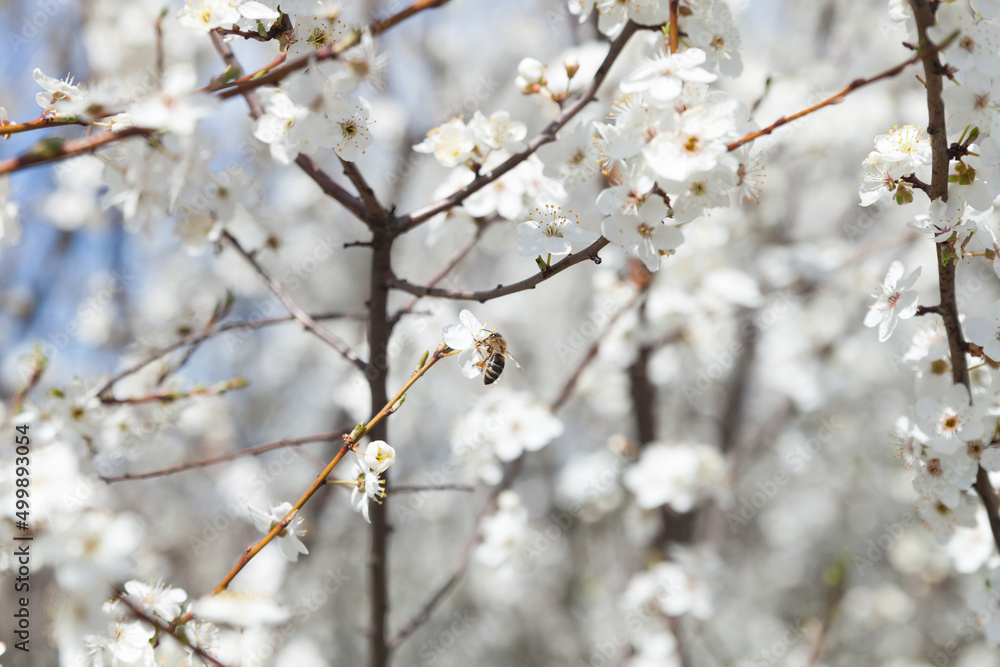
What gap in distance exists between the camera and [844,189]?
5.41m

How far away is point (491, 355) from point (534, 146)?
0.48 metres

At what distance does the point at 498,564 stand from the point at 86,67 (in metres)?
4.40

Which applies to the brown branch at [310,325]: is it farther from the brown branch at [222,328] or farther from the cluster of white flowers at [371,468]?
the cluster of white flowers at [371,468]

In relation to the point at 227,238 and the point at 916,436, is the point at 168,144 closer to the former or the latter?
the point at 227,238

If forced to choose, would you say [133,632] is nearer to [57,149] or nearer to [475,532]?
[57,149]

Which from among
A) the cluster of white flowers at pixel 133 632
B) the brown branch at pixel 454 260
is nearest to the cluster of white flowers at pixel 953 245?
the brown branch at pixel 454 260

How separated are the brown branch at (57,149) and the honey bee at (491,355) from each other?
2.35 ft

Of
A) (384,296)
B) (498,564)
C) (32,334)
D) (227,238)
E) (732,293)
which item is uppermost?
(32,334)

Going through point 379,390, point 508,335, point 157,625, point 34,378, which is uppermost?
point 508,335

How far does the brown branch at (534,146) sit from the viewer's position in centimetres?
142

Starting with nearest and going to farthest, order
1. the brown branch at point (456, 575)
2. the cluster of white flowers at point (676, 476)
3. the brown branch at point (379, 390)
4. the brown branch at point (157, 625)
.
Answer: the brown branch at point (157, 625)
the brown branch at point (379, 390)
the brown branch at point (456, 575)
the cluster of white flowers at point (676, 476)

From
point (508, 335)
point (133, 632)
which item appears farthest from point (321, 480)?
point (508, 335)

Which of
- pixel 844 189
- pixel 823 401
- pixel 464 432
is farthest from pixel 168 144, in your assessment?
pixel 844 189

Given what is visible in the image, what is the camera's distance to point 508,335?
613cm
